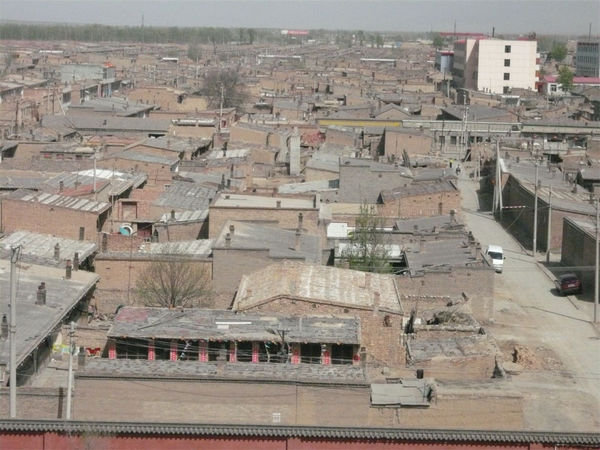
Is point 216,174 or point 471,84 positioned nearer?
point 216,174

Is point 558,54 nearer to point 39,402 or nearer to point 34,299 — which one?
point 34,299

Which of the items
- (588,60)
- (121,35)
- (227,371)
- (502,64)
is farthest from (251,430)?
→ (121,35)

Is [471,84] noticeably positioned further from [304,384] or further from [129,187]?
[304,384]

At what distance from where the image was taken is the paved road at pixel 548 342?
16.1 metres

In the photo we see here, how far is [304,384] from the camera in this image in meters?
13.9

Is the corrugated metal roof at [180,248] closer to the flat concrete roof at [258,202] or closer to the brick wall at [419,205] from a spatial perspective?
the flat concrete roof at [258,202]

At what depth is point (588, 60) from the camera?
9294 cm

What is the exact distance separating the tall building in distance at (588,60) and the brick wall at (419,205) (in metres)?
63.4

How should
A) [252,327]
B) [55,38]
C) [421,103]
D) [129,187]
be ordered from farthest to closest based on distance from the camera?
[55,38] < [421,103] < [129,187] < [252,327]

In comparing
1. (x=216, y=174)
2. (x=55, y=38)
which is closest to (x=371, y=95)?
(x=216, y=174)

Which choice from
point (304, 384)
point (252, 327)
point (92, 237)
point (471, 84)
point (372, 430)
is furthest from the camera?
point (471, 84)

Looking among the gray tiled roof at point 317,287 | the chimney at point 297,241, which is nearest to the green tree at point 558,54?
the chimney at point 297,241

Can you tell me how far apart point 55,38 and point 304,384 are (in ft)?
473

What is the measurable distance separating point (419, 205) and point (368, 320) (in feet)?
37.3
